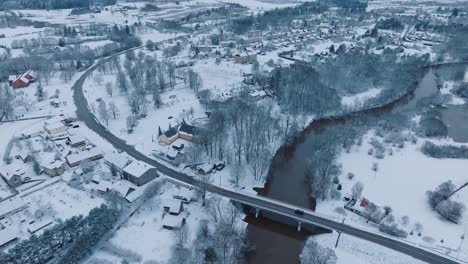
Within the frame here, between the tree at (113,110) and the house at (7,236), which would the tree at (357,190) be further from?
the tree at (113,110)

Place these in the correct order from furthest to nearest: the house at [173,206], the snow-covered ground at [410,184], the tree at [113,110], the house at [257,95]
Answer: the house at [257,95] → the tree at [113,110] → the house at [173,206] → the snow-covered ground at [410,184]

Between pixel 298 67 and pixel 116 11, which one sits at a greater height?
pixel 116 11

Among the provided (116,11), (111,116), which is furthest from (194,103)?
(116,11)

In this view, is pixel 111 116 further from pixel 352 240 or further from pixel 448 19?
pixel 448 19

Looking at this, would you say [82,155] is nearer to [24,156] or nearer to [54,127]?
[24,156]

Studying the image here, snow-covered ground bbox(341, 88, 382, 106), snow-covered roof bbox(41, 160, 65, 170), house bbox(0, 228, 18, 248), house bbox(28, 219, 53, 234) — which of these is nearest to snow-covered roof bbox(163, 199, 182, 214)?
house bbox(28, 219, 53, 234)

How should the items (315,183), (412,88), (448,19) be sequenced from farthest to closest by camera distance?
(448,19) → (412,88) → (315,183)

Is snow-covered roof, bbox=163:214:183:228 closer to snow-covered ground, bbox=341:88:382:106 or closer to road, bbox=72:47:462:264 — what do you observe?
road, bbox=72:47:462:264

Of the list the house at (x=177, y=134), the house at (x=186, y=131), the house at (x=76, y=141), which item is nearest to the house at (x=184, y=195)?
the house at (x=177, y=134)
